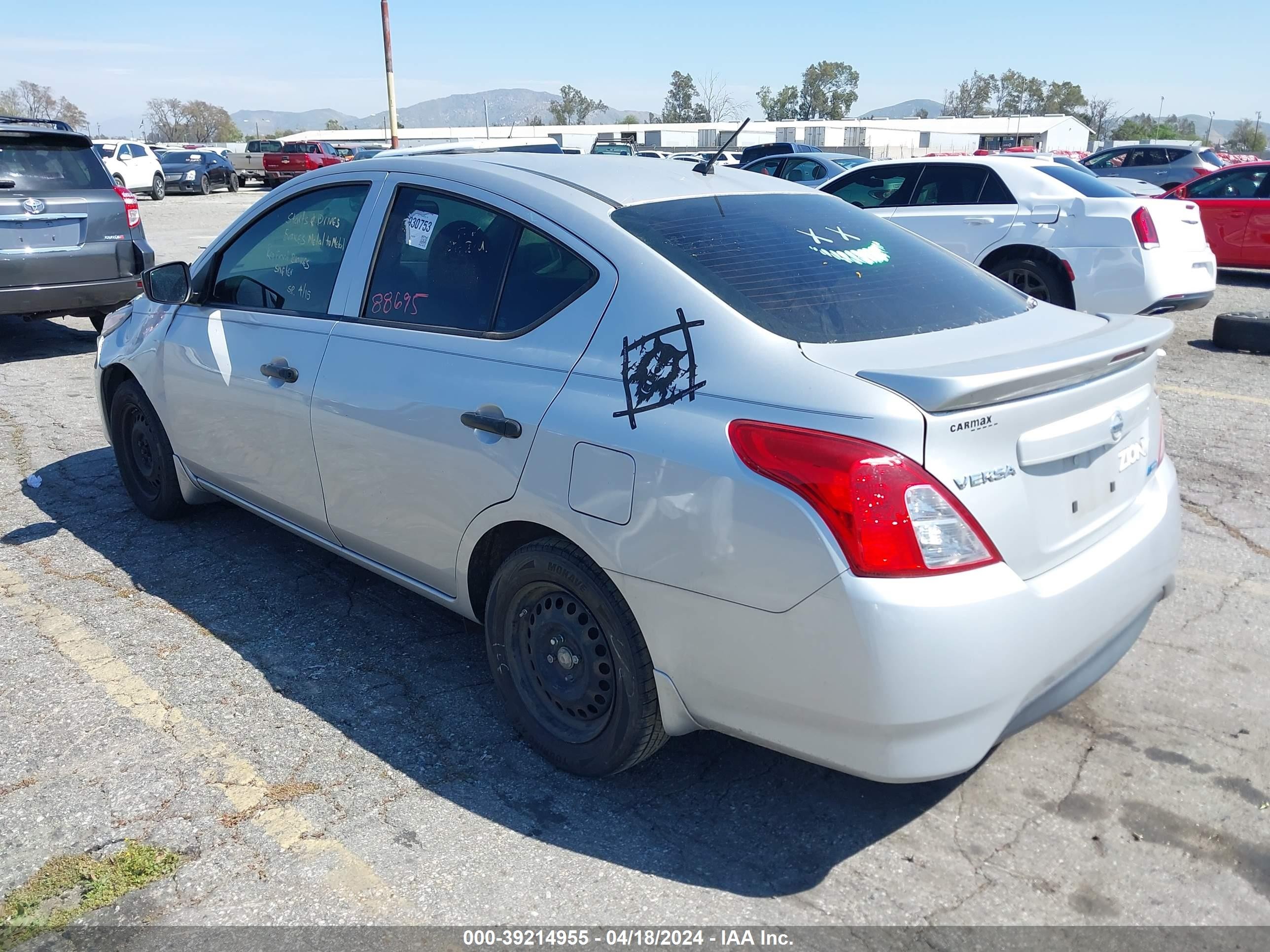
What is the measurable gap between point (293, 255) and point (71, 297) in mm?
5706

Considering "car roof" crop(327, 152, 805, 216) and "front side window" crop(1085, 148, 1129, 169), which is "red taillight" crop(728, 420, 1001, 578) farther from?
"front side window" crop(1085, 148, 1129, 169)

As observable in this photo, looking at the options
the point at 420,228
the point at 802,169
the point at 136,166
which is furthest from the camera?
the point at 136,166

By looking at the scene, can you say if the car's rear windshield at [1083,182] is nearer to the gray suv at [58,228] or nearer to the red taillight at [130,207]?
the gray suv at [58,228]

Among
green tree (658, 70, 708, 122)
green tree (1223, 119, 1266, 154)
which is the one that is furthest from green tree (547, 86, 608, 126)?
green tree (1223, 119, 1266, 154)

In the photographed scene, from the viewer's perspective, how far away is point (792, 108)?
120 meters

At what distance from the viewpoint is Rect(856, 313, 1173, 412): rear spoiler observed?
229 centimetres

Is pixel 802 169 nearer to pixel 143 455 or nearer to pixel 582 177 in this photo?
pixel 143 455

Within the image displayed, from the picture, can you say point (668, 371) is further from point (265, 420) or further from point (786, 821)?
point (265, 420)

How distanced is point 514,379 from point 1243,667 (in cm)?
272

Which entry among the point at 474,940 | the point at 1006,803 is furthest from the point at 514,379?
the point at 1006,803

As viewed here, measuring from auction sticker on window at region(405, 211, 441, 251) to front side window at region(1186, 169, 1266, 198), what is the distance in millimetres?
12929

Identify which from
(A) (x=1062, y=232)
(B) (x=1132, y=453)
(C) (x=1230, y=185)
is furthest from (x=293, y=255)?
(C) (x=1230, y=185)

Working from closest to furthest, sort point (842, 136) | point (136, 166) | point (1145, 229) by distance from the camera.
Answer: point (1145, 229), point (136, 166), point (842, 136)

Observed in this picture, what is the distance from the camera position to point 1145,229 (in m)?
8.29
